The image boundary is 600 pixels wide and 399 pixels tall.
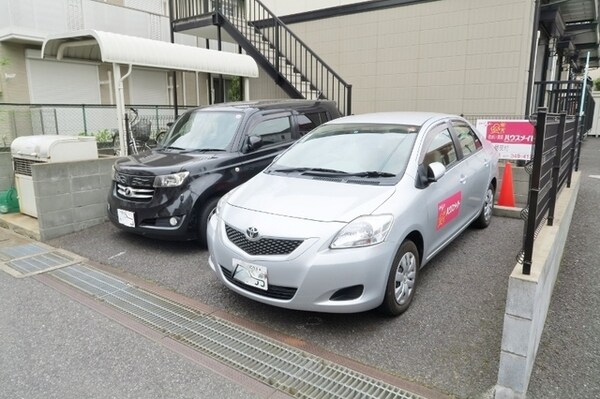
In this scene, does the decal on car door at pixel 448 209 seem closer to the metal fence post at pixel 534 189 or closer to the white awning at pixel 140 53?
the metal fence post at pixel 534 189

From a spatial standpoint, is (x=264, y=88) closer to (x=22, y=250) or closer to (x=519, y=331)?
(x=22, y=250)

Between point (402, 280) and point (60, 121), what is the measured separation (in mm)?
9766

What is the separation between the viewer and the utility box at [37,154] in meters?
5.68

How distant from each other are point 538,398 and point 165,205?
3904 mm

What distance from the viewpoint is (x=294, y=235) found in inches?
121

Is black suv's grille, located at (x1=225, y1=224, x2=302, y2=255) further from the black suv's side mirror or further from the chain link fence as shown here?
the chain link fence

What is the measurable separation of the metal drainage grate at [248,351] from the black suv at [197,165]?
999 millimetres

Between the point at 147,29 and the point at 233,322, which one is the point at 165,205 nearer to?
the point at 233,322

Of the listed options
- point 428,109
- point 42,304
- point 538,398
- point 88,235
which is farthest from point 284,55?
point 538,398

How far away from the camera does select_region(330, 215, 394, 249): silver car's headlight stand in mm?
3033

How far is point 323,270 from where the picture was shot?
9.73 ft

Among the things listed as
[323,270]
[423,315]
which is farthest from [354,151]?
[423,315]

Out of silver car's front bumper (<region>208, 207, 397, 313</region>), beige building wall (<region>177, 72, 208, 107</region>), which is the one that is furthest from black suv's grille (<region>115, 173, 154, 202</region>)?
beige building wall (<region>177, 72, 208, 107</region>)

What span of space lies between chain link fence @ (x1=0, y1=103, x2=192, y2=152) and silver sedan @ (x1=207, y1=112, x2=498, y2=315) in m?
6.48
